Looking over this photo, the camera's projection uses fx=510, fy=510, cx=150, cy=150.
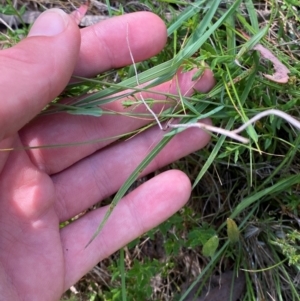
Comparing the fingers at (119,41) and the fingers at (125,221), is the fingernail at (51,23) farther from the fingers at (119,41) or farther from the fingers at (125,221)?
the fingers at (125,221)

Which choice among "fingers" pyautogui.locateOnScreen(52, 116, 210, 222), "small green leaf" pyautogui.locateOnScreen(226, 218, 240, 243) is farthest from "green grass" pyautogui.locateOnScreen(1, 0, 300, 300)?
"fingers" pyautogui.locateOnScreen(52, 116, 210, 222)

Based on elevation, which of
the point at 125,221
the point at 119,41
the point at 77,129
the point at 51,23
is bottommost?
the point at 125,221

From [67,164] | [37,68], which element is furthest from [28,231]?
[37,68]

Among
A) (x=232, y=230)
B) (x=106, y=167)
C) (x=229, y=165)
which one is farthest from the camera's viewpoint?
(x=229, y=165)

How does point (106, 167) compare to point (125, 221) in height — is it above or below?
above

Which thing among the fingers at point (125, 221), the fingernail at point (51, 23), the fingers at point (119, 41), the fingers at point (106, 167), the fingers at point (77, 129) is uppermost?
the fingernail at point (51, 23)

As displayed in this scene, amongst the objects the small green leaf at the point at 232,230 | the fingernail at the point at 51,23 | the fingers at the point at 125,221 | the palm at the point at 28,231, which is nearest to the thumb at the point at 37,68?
the fingernail at the point at 51,23

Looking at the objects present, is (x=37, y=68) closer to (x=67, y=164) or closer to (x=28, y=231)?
(x=67, y=164)

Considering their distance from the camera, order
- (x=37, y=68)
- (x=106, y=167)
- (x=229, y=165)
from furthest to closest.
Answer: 1. (x=229, y=165)
2. (x=106, y=167)
3. (x=37, y=68)
